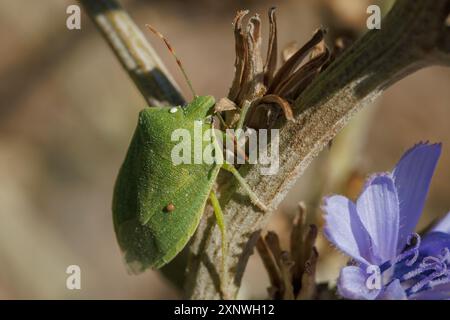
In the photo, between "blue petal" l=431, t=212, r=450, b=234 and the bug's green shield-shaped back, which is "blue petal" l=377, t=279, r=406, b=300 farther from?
the bug's green shield-shaped back

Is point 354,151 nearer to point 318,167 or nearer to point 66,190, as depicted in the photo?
point 318,167

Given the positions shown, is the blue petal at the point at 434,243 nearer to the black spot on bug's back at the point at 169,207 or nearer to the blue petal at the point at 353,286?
the blue petal at the point at 353,286

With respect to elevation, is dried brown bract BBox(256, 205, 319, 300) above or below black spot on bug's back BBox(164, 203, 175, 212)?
below

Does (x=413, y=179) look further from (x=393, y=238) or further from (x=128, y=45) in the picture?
(x=128, y=45)

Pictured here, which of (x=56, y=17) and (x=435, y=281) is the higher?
(x=56, y=17)

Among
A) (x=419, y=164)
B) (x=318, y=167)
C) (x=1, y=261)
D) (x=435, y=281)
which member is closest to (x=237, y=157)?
(x=419, y=164)

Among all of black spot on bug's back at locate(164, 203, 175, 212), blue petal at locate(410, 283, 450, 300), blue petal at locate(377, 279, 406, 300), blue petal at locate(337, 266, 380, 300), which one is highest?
black spot on bug's back at locate(164, 203, 175, 212)

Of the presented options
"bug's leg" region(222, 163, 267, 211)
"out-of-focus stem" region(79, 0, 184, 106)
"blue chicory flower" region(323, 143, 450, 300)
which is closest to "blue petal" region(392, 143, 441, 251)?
"blue chicory flower" region(323, 143, 450, 300)

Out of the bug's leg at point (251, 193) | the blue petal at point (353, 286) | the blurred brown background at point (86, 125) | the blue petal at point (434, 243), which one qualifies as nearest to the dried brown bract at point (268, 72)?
the bug's leg at point (251, 193)
